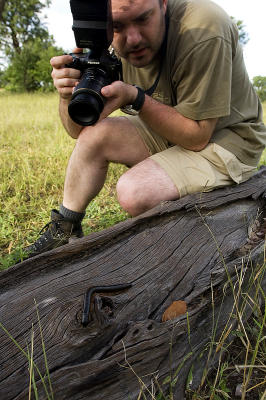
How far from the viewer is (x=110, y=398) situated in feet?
3.52

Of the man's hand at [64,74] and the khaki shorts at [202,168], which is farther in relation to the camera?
the khaki shorts at [202,168]

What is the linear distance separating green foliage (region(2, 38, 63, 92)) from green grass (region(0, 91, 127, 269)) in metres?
14.0

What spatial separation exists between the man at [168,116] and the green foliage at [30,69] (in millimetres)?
17385

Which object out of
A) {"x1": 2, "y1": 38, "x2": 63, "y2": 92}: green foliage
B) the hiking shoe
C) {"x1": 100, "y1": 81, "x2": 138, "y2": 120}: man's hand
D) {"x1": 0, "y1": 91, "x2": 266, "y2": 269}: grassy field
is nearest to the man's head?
{"x1": 100, "y1": 81, "x2": 138, "y2": 120}: man's hand

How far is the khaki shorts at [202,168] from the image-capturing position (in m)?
2.16

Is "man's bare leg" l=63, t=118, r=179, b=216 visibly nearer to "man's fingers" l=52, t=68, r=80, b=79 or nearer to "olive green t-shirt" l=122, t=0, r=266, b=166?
"olive green t-shirt" l=122, t=0, r=266, b=166

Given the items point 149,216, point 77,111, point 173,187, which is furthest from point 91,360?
point 173,187

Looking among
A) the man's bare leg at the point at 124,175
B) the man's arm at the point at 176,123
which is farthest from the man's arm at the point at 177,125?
the man's bare leg at the point at 124,175

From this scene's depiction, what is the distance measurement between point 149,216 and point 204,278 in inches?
16.9

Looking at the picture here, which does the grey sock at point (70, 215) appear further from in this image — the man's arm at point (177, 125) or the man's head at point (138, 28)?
the man's head at point (138, 28)

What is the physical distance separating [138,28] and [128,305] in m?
1.64

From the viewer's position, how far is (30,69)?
1928 cm

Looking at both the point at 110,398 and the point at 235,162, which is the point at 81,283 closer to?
the point at 110,398

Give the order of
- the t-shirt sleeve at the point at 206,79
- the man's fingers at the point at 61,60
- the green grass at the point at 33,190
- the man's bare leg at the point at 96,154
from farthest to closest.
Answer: the green grass at the point at 33,190 → the man's bare leg at the point at 96,154 → the t-shirt sleeve at the point at 206,79 → the man's fingers at the point at 61,60
